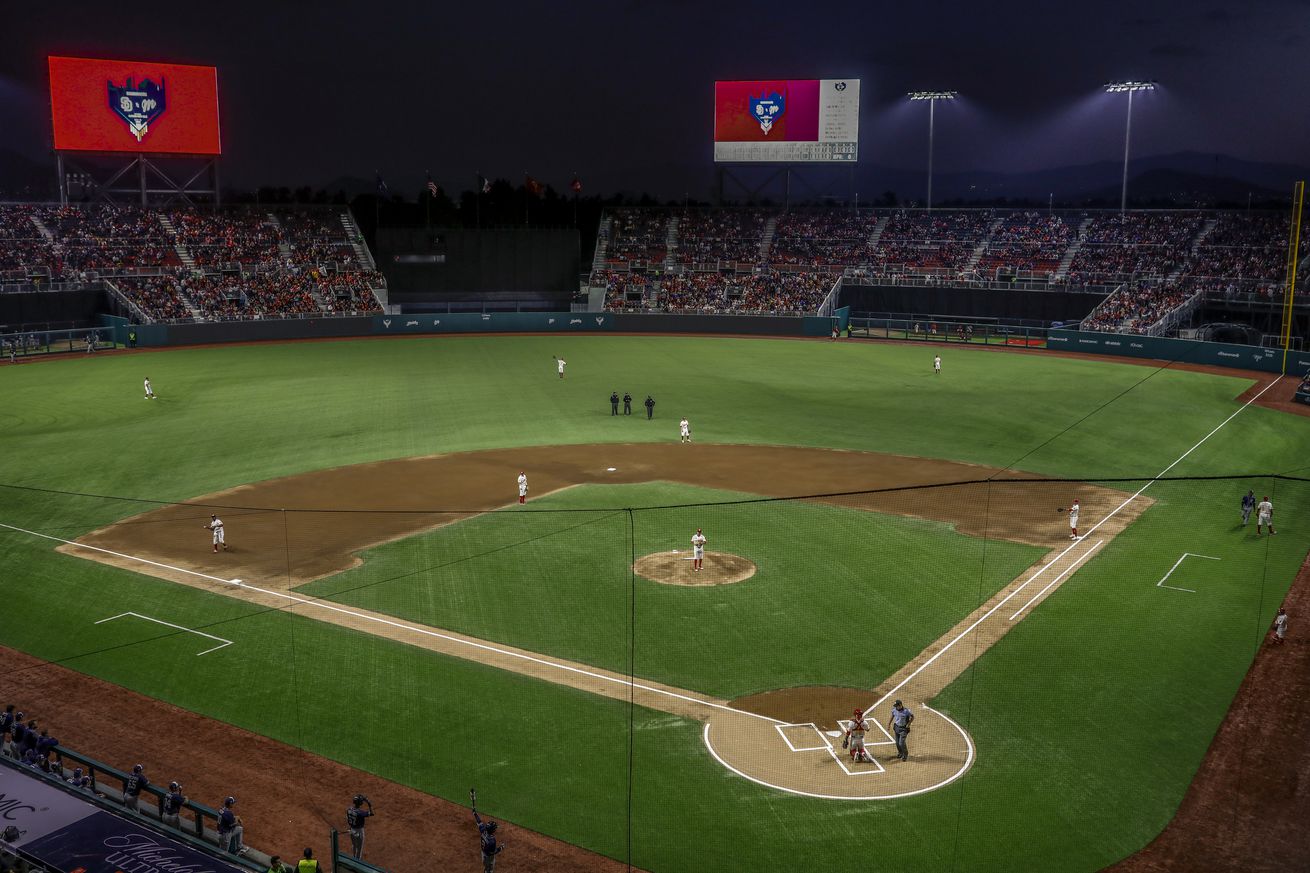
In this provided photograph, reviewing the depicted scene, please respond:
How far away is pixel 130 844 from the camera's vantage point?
1212cm

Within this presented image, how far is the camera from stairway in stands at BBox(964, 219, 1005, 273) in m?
79.7

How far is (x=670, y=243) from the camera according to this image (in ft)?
298

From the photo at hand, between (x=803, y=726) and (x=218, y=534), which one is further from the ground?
(x=218, y=534)

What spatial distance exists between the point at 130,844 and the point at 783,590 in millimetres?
14816

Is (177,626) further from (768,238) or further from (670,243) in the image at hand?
(768,238)

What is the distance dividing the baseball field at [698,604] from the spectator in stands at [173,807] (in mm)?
3237

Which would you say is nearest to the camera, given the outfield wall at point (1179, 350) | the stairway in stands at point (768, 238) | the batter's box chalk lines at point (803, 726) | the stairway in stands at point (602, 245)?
the batter's box chalk lines at point (803, 726)

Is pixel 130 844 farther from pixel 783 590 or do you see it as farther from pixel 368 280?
pixel 368 280

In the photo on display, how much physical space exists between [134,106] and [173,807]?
74079 millimetres

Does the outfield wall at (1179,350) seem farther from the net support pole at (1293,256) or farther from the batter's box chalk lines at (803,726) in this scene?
the batter's box chalk lines at (803,726)

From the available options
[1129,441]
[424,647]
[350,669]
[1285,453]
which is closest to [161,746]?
[350,669]

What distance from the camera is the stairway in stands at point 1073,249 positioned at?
74.4m

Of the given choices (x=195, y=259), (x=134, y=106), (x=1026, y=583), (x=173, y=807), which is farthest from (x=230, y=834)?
(x=134, y=106)

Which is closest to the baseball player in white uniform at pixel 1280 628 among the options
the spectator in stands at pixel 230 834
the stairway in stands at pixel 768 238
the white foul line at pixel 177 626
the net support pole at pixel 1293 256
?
the spectator in stands at pixel 230 834
